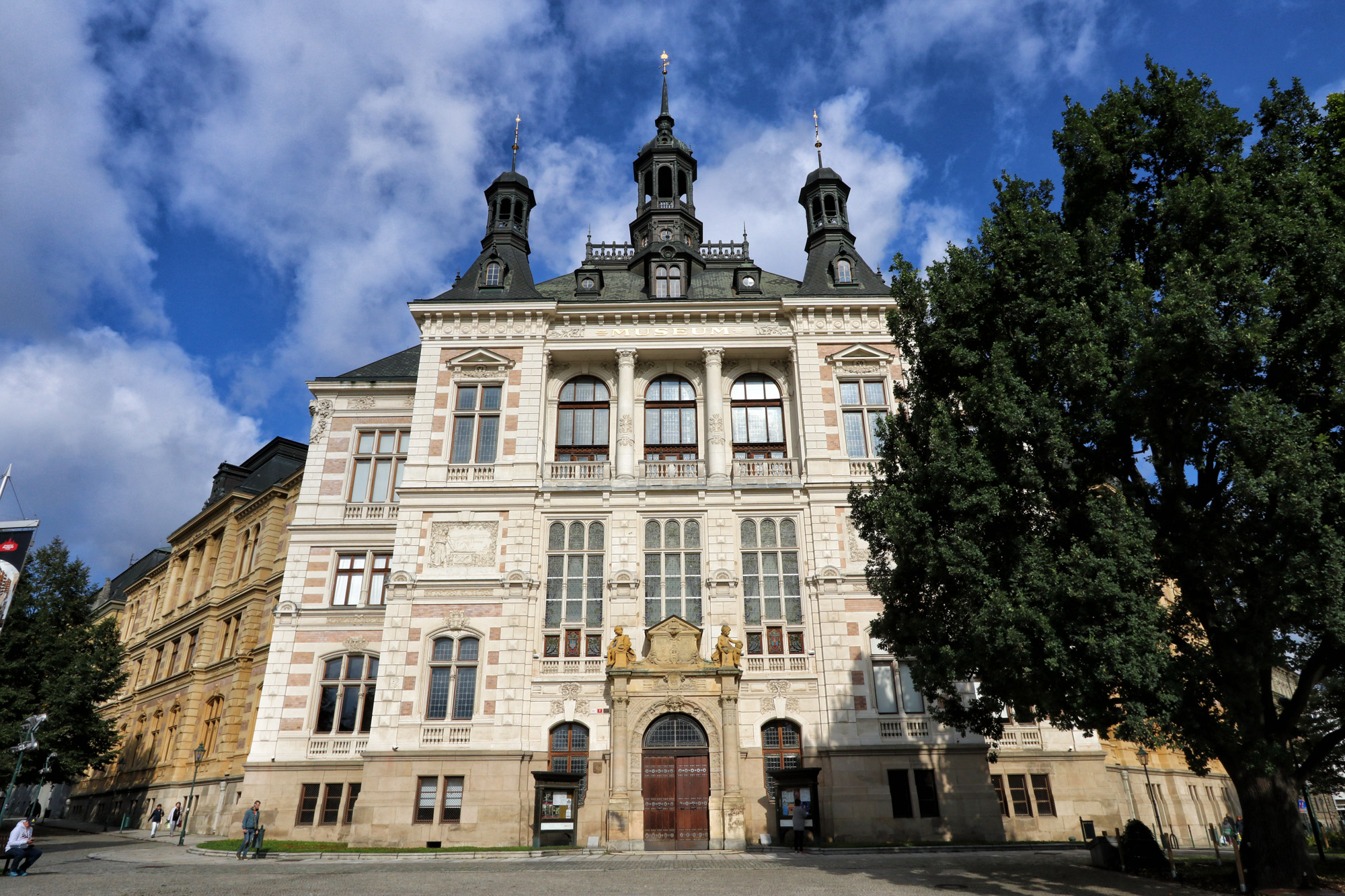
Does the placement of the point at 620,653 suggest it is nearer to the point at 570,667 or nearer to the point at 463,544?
the point at 570,667

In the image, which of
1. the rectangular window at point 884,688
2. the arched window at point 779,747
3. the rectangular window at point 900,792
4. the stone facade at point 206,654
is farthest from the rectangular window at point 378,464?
the rectangular window at point 900,792

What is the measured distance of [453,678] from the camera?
30125 millimetres

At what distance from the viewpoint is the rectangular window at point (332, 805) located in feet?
99.0

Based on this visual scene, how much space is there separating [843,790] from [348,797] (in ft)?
59.6

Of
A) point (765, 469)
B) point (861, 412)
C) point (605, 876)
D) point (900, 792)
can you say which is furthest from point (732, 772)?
point (861, 412)

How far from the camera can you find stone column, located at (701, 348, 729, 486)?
33.7 metres

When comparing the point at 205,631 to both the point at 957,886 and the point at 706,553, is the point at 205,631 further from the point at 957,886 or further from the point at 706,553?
the point at 957,886

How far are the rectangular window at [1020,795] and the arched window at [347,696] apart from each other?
23727 millimetres

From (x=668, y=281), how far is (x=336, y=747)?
23.9 metres

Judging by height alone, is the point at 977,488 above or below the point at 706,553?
below

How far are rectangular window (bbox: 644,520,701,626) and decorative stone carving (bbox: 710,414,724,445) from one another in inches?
144

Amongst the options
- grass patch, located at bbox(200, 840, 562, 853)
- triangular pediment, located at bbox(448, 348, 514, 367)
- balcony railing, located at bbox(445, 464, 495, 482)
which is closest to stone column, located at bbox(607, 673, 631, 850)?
grass patch, located at bbox(200, 840, 562, 853)

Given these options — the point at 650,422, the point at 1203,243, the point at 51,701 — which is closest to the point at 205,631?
the point at 51,701

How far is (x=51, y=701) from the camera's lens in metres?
30.5
